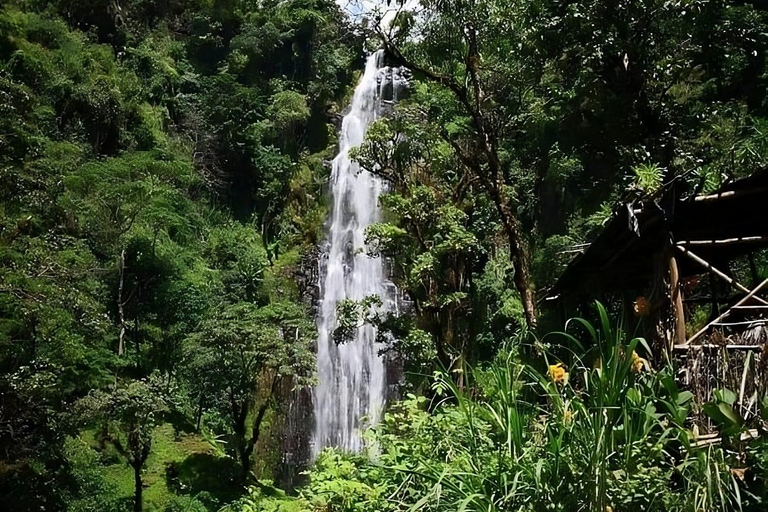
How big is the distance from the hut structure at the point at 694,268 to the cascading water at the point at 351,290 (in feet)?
24.5

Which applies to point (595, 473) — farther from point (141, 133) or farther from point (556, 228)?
point (141, 133)

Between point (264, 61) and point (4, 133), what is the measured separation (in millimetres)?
13364

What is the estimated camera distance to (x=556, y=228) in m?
13.7

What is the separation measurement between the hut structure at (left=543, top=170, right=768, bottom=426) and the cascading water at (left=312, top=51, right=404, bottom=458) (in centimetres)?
748

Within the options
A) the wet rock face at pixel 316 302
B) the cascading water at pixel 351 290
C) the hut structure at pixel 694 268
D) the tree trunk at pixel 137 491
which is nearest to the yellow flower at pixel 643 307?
the hut structure at pixel 694 268

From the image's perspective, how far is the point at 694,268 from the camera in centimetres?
476

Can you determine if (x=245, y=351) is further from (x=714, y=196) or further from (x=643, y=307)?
(x=714, y=196)

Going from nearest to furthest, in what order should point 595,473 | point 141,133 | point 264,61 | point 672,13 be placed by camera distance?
point 595,473
point 672,13
point 141,133
point 264,61

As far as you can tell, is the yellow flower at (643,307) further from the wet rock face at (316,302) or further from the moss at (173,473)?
the wet rock face at (316,302)

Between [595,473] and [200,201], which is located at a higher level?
[200,201]

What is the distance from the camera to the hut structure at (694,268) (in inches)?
109

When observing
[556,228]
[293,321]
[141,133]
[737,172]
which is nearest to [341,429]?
[293,321]

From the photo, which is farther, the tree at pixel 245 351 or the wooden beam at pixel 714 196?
the tree at pixel 245 351

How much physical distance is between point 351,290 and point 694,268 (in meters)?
10.9
